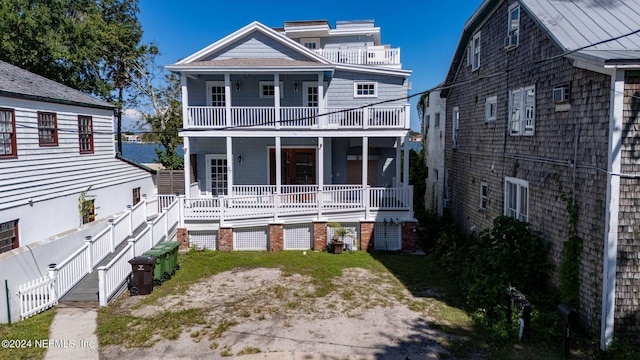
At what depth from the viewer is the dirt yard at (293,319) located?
7.51 metres

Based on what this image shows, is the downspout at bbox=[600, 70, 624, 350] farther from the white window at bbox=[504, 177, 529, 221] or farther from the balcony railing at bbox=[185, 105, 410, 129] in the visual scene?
the balcony railing at bbox=[185, 105, 410, 129]

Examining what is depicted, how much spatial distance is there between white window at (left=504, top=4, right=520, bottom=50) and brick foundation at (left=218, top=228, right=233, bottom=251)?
436 inches

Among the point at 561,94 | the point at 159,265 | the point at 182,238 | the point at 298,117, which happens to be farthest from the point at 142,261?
the point at 561,94

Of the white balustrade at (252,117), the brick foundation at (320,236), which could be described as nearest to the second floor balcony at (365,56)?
the white balustrade at (252,117)

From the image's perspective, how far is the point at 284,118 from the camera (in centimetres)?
1631

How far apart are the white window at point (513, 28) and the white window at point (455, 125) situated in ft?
15.8

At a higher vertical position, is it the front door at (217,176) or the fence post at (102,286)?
the front door at (217,176)

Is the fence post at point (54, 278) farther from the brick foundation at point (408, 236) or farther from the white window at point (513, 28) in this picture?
the white window at point (513, 28)

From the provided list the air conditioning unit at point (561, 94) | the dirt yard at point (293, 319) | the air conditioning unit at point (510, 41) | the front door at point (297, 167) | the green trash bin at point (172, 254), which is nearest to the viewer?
the dirt yard at point (293, 319)

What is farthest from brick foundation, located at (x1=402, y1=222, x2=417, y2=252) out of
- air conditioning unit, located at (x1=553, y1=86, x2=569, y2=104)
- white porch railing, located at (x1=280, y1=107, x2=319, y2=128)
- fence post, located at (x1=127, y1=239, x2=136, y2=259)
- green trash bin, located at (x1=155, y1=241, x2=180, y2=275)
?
fence post, located at (x1=127, y1=239, x2=136, y2=259)

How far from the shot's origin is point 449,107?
1741 centimetres

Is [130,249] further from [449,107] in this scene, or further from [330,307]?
[449,107]

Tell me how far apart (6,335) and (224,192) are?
10730 mm

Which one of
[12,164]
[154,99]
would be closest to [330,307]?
[12,164]
